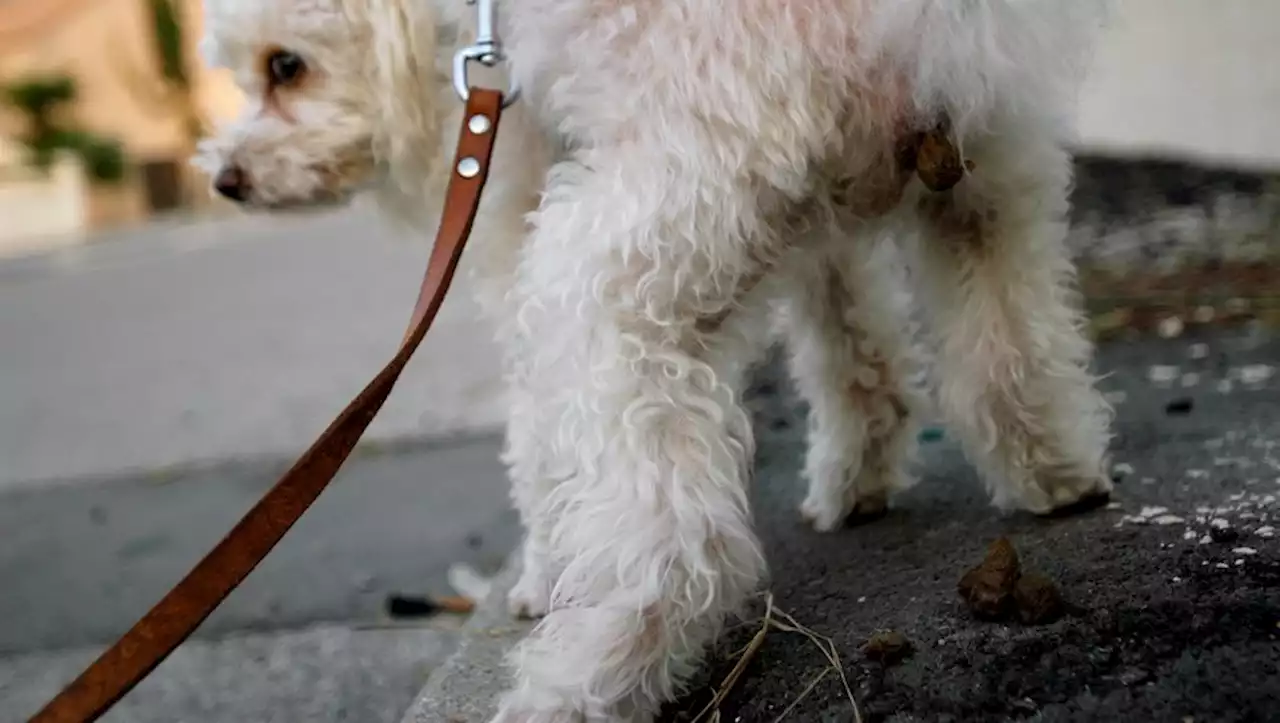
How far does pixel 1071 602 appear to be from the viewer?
1.82 metres

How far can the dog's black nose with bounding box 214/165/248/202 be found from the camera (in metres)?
2.96

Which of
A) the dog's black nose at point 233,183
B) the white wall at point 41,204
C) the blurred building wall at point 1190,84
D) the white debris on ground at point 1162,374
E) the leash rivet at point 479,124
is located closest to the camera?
the leash rivet at point 479,124

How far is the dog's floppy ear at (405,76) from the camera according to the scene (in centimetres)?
254

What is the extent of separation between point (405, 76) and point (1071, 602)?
1.70 metres

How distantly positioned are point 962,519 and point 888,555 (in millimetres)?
248

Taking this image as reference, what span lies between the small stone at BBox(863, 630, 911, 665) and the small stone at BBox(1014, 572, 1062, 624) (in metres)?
0.18

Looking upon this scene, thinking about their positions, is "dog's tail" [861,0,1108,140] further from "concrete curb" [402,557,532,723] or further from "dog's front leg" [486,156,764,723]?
"concrete curb" [402,557,532,723]

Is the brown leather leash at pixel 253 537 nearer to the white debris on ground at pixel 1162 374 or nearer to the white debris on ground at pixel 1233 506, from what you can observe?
the white debris on ground at pixel 1233 506

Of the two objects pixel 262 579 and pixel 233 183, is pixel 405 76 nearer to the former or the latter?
pixel 233 183

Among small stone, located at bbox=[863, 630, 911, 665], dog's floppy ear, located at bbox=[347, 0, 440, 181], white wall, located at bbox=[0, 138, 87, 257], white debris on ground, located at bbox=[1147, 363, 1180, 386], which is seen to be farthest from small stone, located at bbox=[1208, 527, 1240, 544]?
white wall, located at bbox=[0, 138, 87, 257]

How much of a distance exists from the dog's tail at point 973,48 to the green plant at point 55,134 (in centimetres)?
2321

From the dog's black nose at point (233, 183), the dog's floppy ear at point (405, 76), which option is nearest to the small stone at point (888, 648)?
the dog's floppy ear at point (405, 76)

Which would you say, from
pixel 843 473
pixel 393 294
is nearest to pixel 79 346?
pixel 393 294

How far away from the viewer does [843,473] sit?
2619mm
